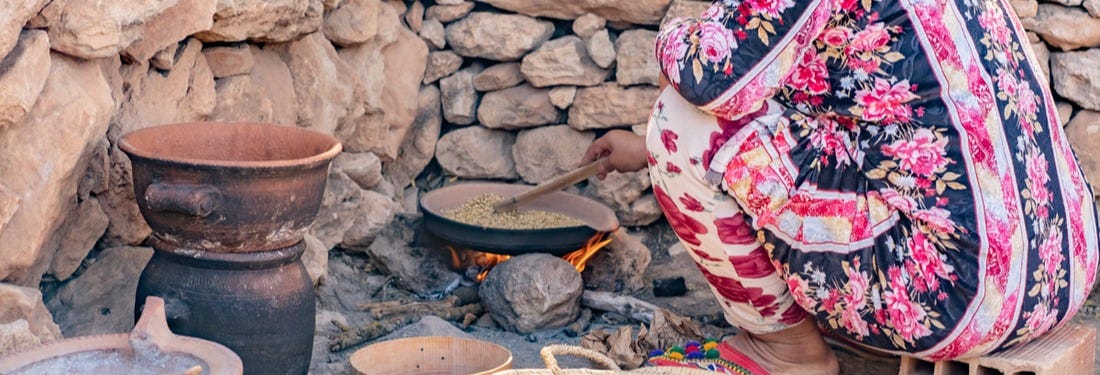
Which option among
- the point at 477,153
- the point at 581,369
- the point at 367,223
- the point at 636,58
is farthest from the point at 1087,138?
the point at 367,223

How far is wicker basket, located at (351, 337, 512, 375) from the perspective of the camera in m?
2.87

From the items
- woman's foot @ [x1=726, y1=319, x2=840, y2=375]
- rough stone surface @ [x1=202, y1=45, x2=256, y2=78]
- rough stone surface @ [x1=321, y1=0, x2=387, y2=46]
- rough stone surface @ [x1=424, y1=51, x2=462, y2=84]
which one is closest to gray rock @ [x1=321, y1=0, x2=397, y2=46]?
rough stone surface @ [x1=321, y1=0, x2=387, y2=46]

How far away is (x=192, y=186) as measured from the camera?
2.48 meters

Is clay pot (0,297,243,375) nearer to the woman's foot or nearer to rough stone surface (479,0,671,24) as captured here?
the woman's foot

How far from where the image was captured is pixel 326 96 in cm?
381

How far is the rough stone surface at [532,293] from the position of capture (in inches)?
139

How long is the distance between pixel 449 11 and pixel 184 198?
1987 millimetres

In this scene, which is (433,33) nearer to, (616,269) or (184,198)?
(616,269)

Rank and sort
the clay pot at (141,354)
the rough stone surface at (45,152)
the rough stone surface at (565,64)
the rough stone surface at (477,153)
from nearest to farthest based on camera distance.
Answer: the clay pot at (141,354)
the rough stone surface at (45,152)
the rough stone surface at (565,64)
the rough stone surface at (477,153)

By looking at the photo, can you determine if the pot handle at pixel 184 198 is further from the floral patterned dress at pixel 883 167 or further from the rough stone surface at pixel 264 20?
the floral patterned dress at pixel 883 167

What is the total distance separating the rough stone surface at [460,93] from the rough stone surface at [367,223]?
1.63ft

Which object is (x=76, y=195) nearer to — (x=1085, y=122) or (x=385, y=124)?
(x=385, y=124)

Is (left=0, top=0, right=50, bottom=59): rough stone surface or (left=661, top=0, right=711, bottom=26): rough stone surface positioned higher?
(left=0, top=0, right=50, bottom=59): rough stone surface

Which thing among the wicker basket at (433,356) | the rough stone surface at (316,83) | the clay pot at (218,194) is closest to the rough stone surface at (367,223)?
the rough stone surface at (316,83)
